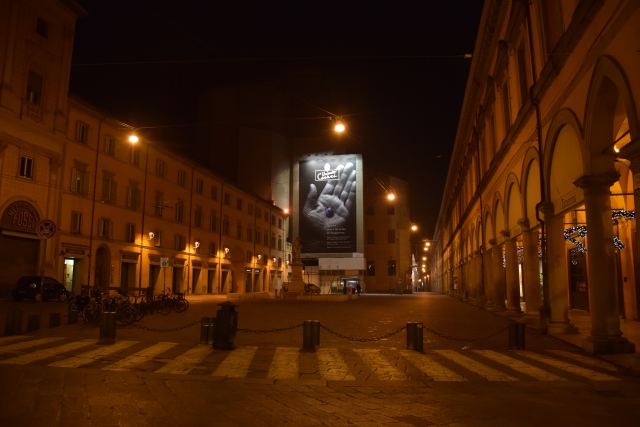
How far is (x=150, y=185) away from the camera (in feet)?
124

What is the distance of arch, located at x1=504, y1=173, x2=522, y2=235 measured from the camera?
58.7 ft

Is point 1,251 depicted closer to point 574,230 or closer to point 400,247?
point 574,230

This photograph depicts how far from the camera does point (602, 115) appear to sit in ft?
33.2

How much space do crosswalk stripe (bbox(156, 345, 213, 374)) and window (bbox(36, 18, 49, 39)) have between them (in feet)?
77.1

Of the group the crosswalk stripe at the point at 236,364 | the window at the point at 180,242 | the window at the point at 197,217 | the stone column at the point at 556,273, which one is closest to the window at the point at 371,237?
the window at the point at 197,217

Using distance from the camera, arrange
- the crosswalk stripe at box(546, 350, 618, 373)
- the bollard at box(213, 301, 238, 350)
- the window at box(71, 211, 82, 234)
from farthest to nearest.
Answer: the window at box(71, 211, 82, 234), the bollard at box(213, 301, 238, 350), the crosswalk stripe at box(546, 350, 618, 373)

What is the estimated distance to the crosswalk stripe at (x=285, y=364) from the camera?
8731mm

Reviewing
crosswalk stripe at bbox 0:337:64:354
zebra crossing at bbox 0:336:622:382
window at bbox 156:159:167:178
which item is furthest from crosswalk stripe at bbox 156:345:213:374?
window at bbox 156:159:167:178

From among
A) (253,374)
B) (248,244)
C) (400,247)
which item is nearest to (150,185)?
(248,244)

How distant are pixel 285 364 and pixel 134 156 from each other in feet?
96.3

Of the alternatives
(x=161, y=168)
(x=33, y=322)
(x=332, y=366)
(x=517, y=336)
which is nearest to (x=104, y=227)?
(x=161, y=168)

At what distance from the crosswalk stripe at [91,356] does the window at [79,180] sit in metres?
20.4

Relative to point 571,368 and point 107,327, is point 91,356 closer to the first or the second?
point 107,327

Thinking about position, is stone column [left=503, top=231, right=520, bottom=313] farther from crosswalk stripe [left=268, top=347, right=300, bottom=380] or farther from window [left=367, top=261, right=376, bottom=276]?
window [left=367, top=261, right=376, bottom=276]
